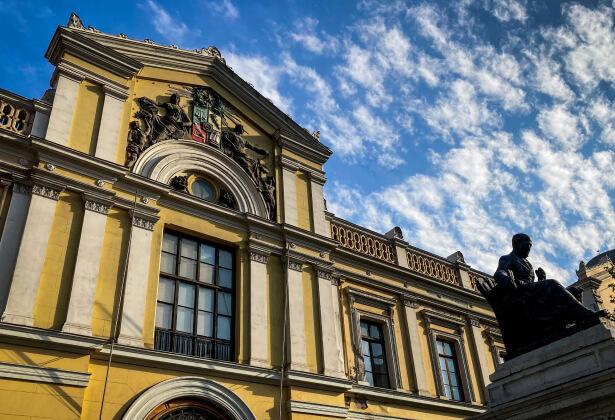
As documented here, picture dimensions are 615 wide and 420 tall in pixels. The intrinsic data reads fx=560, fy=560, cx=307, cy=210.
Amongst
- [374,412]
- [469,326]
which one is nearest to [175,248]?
[374,412]

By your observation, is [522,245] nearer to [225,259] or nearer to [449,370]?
[225,259]

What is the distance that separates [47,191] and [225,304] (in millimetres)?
4298

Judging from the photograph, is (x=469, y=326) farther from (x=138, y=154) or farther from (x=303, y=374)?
(x=138, y=154)

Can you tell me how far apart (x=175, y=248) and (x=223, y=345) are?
2319mm

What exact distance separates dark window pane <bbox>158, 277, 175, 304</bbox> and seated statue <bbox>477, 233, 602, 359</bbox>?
243 inches

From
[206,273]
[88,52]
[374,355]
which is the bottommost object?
[374,355]

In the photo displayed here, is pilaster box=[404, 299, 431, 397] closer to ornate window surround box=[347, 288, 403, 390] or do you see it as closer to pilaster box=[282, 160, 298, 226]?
ornate window surround box=[347, 288, 403, 390]

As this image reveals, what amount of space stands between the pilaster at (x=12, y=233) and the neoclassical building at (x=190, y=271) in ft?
0.08

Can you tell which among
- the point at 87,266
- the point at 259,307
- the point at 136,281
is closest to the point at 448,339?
the point at 259,307

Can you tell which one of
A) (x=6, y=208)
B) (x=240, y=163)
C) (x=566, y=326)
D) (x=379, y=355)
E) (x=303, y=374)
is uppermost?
(x=240, y=163)

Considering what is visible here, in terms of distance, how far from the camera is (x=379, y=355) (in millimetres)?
14695

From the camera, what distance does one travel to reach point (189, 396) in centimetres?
1045

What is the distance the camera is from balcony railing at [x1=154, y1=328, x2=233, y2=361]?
35.7 feet

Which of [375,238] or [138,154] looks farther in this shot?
[375,238]
